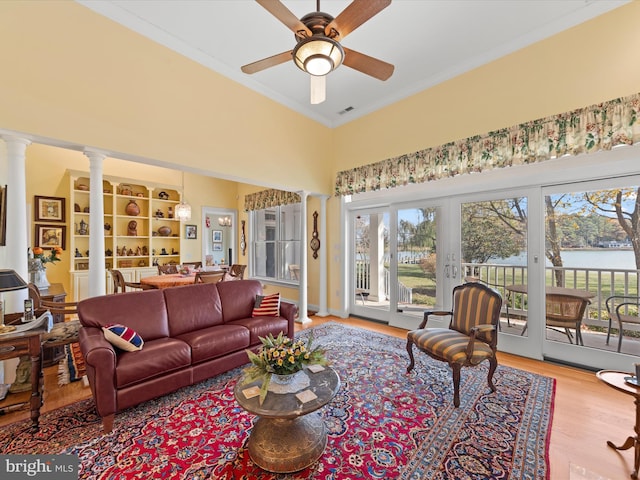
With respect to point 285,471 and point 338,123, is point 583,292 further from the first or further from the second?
point 338,123

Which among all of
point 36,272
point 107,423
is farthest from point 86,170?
point 107,423

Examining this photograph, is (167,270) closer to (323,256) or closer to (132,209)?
(132,209)

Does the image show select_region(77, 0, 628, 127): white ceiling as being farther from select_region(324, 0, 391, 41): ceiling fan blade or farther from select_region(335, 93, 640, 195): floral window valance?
select_region(324, 0, 391, 41): ceiling fan blade

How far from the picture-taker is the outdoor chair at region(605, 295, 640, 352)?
2.92 m

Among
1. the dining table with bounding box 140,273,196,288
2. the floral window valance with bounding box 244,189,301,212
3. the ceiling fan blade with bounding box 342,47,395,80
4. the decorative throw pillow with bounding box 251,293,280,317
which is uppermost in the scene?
the ceiling fan blade with bounding box 342,47,395,80

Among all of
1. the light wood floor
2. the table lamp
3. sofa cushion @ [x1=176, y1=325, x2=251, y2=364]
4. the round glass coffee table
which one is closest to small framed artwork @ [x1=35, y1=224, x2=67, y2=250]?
the light wood floor

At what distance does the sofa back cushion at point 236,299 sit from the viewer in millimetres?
3520

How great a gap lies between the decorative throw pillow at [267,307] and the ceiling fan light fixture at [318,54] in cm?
268

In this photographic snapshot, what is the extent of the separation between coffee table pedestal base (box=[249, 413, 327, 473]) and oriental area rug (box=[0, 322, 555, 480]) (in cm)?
6

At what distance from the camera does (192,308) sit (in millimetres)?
3195

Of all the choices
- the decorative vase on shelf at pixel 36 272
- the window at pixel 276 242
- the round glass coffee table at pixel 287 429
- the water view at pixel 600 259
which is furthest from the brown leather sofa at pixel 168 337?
the water view at pixel 600 259

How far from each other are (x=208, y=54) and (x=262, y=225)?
14.5ft

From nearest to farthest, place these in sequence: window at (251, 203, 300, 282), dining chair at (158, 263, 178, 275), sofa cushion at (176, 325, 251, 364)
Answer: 1. sofa cushion at (176, 325, 251, 364)
2. dining chair at (158, 263, 178, 275)
3. window at (251, 203, 300, 282)

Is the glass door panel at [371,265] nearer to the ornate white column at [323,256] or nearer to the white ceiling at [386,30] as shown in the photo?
the ornate white column at [323,256]
